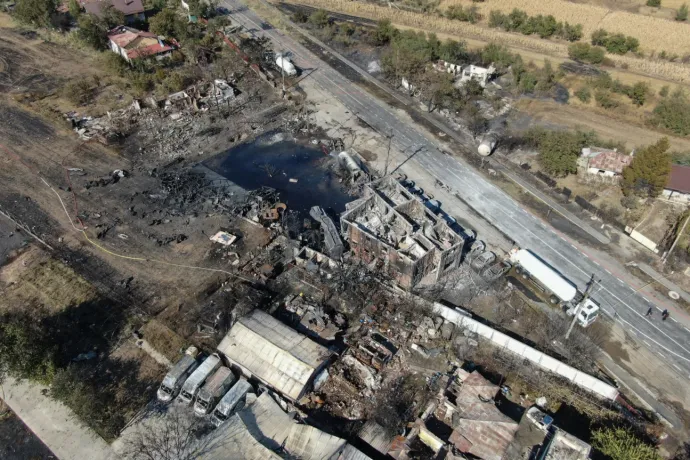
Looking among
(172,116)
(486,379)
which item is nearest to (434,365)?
(486,379)

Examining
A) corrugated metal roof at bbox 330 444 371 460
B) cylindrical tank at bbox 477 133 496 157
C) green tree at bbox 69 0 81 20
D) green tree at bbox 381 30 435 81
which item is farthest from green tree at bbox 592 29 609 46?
green tree at bbox 69 0 81 20

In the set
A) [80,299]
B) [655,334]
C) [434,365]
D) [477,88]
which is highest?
[477,88]

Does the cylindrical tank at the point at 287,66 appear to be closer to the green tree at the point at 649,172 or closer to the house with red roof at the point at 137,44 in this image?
the house with red roof at the point at 137,44

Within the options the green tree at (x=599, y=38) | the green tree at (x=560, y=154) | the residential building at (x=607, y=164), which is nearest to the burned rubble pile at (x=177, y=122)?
the green tree at (x=560, y=154)

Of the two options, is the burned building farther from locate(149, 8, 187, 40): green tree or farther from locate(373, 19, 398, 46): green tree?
locate(149, 8, 187, 40): green tree

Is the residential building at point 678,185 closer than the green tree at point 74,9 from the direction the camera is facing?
Yes

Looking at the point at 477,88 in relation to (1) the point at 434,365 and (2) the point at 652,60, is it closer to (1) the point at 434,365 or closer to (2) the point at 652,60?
(2) the point at 652,60

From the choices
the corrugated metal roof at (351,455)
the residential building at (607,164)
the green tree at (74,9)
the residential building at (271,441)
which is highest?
Result: the residential building at (607,164)

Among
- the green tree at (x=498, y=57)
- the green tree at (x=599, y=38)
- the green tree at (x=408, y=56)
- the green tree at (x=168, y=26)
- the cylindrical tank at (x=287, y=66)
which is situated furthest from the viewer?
the green tree at (x=599, y=38)

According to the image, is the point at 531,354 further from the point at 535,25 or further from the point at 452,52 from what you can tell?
the point at 535,25
